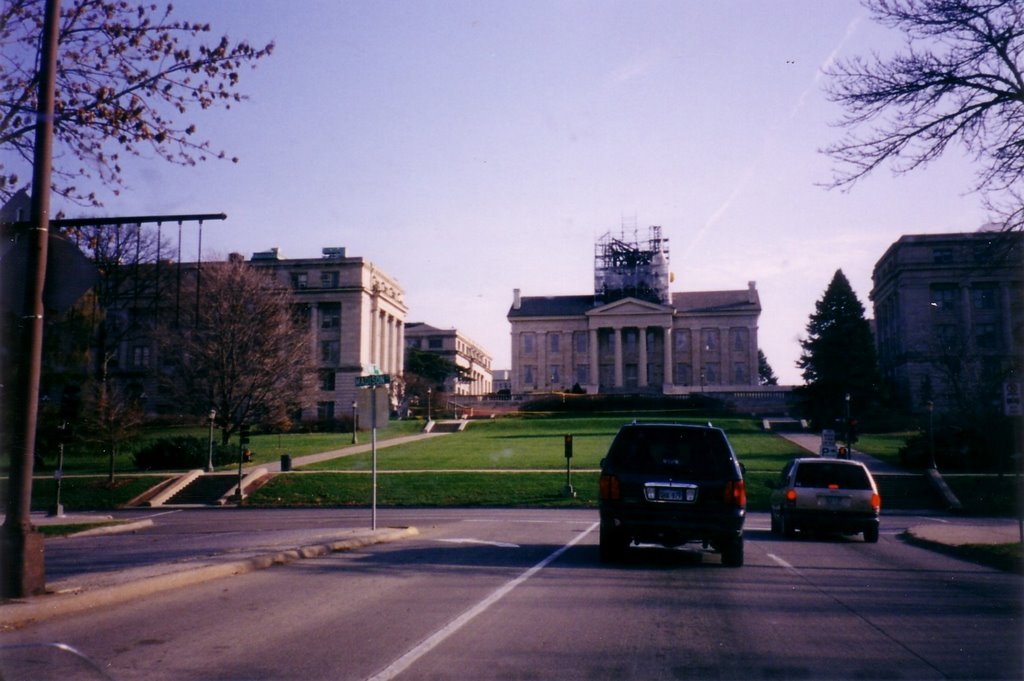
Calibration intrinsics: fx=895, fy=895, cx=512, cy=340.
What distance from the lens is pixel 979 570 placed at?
1403 cm

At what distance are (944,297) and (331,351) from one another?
62.2 meters

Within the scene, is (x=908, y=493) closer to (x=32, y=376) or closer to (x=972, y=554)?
(x=972, y=554)

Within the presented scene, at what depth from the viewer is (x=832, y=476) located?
18.9 m

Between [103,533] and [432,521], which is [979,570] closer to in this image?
[432,521]

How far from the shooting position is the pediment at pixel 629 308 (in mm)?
112625

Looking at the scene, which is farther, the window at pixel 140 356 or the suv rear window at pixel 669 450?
the window at pixel 140 356

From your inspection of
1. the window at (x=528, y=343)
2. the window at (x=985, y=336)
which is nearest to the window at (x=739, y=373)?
the window at (x=528, y=343)

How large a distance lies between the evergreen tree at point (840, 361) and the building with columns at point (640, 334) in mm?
32538

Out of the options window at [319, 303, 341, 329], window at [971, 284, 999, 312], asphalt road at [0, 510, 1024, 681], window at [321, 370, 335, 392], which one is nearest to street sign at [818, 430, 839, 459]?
asphalt road at [0, 510, 1024, 681]

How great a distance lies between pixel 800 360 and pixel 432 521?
63.0 m

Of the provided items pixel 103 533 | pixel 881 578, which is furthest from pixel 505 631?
pixel 103 533

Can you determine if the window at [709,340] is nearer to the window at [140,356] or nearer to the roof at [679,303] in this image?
the roof at [679,303]

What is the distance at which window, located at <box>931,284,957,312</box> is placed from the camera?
8594 centimetres

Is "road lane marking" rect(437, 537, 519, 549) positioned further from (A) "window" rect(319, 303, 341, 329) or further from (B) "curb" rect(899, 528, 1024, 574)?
(A) "window" rect(319, 303, 341, 329)
